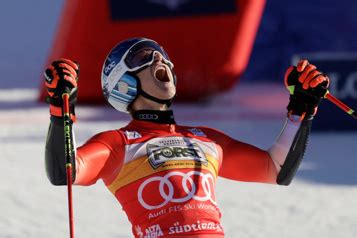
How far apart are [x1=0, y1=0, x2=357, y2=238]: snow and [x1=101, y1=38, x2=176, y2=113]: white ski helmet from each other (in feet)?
7.09

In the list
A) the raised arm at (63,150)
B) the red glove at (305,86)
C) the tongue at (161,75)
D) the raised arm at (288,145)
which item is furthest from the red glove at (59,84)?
the red glove at (305,86)

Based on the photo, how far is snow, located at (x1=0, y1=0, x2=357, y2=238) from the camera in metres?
6.56

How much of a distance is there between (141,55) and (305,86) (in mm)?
709

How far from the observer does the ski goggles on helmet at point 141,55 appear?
4.27 meters

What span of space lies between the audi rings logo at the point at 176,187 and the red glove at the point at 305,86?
516 millimetres

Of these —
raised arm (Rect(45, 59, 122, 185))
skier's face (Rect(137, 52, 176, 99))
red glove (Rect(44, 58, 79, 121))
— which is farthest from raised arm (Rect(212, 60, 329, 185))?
red glove (Rect(44, 58, 79, 121))

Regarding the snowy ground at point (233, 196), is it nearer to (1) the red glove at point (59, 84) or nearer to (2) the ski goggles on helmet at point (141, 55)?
(2) the ski goggles on helmet at point (141, 55)

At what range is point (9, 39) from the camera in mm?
16453

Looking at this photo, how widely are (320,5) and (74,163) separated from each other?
932 centimetres

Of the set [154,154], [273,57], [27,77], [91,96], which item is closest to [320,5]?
[273,57]

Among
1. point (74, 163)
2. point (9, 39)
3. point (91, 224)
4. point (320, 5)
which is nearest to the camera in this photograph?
point (74, 163)

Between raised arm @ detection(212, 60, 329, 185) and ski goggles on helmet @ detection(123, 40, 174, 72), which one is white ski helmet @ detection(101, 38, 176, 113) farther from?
raised arm @ detection(212, 60, 329, 185)

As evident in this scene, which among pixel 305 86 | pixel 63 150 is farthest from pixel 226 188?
pixel 63 150

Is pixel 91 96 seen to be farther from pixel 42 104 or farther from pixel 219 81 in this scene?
pixel 219 81
